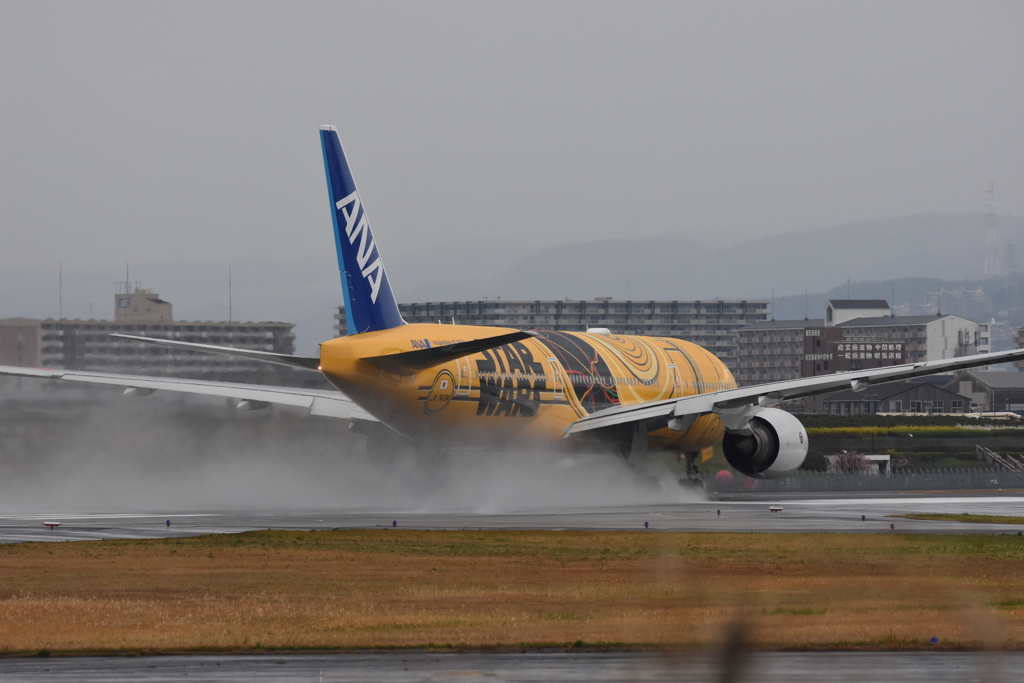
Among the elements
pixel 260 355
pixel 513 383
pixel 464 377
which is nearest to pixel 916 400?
pixel 513 383

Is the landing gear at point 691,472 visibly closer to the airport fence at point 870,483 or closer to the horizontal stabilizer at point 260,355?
the airport fence at point 870,483

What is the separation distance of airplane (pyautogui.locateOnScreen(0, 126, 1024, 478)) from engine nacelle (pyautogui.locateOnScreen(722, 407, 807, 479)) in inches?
1.6

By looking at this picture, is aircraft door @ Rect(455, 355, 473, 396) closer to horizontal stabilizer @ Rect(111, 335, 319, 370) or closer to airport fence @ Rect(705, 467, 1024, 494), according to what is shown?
horizontal stabilizer @ Rect(111, 335, 319, 370)

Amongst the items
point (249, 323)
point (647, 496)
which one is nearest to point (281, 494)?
point (647, 496)

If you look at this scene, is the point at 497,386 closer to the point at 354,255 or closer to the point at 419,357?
the point at 419,357

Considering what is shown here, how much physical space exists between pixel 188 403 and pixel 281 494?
4278 mm

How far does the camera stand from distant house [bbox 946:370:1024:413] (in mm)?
129000

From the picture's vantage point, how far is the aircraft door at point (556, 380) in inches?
1533

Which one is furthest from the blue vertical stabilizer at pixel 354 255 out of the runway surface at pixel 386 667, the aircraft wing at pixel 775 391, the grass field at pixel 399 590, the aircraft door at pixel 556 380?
the runway surface at pixel 386 667

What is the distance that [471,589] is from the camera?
1745 centimetres

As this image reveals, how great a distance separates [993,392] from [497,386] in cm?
10507

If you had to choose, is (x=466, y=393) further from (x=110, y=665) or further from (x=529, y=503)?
(x=110, y=665)

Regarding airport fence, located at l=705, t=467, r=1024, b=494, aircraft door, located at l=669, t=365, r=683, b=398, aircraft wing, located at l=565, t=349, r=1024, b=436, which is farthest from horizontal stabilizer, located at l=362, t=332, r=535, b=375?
airport fence, located at l=705, t=467, r=1024, b=494

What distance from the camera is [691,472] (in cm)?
4503
